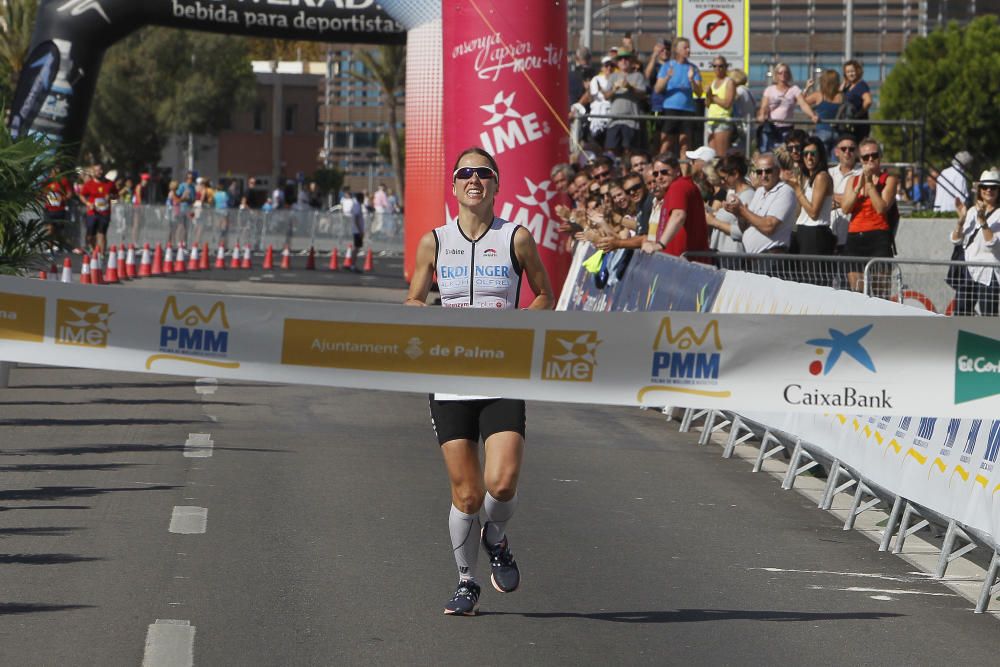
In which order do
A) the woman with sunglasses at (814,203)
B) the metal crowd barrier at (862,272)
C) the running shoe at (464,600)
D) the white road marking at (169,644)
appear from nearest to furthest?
the white road marking at (169,644), the running shoe at (464,600), the metal crowd barrier at (862,272), the woman with sunglasses at (814,203)

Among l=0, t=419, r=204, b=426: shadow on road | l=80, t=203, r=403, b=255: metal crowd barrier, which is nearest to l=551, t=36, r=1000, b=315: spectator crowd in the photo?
l=0, t=419, r=204, b=426: shadow on road

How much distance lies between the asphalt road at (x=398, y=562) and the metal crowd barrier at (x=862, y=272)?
82.0 inches

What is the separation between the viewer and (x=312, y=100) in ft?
421

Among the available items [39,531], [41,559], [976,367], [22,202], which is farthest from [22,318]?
[22,202]

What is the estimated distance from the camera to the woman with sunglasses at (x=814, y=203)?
15938 millimetres

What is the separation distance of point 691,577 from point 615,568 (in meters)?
0.36

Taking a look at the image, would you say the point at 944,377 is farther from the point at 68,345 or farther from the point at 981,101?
the point at 981,101

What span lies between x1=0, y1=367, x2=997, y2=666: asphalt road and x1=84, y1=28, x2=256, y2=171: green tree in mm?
79880

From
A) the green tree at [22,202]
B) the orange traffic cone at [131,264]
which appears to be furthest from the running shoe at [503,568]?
the orange traffic cone at [131,264]

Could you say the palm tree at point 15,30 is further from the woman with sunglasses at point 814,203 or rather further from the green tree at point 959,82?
the woman with sunglasses at point 814,203

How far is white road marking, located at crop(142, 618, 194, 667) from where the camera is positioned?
6.83 m

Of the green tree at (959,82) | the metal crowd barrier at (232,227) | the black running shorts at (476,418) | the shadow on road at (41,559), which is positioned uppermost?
the green tree at (959,82)

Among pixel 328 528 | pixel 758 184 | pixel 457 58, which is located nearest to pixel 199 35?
pixel 457 58

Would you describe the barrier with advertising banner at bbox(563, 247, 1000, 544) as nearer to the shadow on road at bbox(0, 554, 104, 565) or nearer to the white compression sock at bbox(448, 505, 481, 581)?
the white compression sock at bbox(448, 505, 481, 581)
